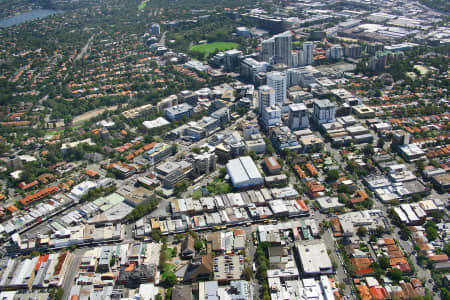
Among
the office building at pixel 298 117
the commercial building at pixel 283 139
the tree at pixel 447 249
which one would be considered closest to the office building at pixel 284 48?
the office building at pixel 298 117

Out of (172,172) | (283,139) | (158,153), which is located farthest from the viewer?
(283,139)

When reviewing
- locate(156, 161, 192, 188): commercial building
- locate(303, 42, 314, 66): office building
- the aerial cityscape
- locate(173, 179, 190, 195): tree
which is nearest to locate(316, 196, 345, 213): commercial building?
the aerial cityscape

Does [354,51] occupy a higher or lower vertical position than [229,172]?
higher

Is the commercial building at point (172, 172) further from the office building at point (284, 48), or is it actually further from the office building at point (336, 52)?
the office building at point (336, 52)

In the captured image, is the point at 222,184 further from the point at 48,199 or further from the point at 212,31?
the point at 212,31

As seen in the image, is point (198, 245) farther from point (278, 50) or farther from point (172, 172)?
point (278, 50)

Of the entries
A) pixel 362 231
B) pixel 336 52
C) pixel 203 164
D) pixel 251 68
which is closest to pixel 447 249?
pixel 362 231

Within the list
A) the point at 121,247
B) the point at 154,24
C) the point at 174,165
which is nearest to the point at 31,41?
the point at 154,24
